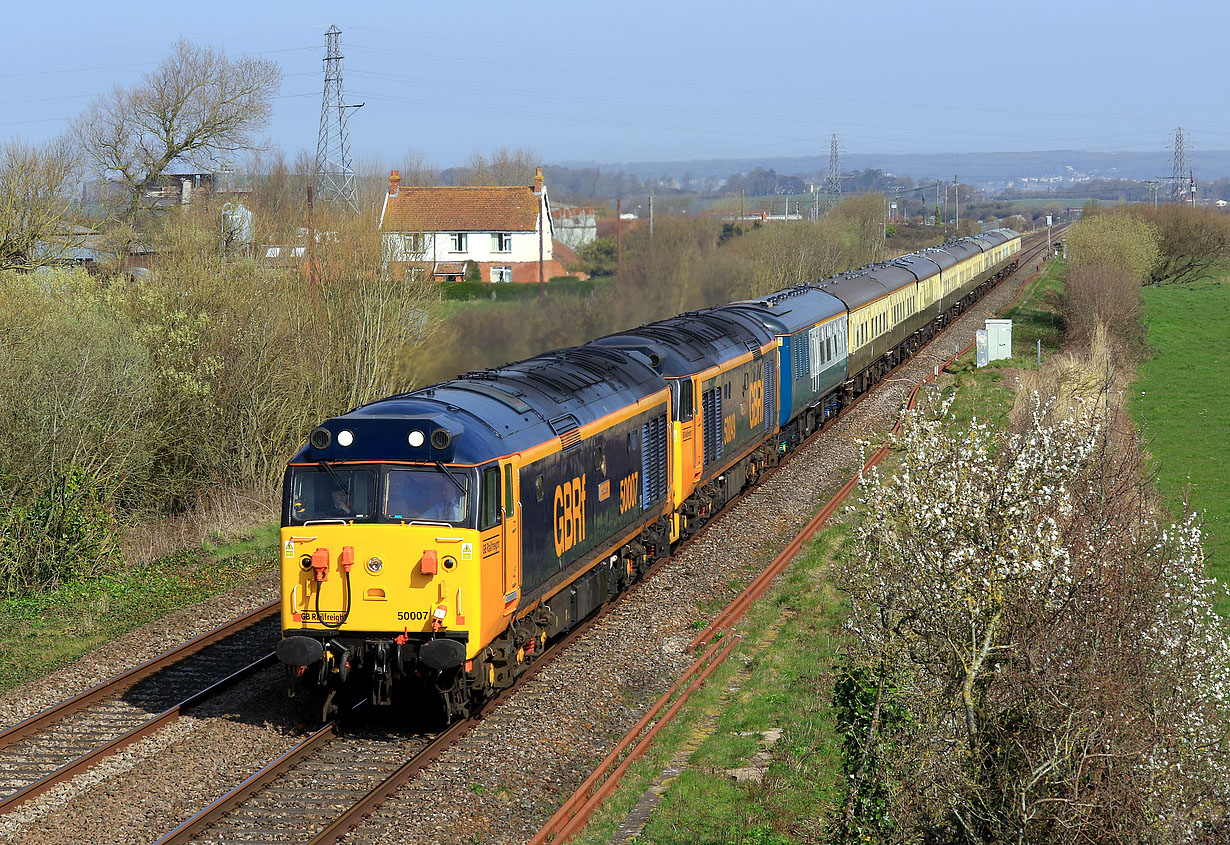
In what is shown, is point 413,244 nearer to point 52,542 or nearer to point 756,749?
point 52,542

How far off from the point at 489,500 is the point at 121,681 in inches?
230

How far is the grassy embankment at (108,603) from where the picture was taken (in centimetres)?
1667

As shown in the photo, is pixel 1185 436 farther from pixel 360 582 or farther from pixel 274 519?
pixel 360 582

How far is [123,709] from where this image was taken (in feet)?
47.3

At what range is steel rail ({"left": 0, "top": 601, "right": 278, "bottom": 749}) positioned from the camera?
534 inches

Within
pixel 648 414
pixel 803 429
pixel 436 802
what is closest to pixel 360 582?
pixel 436 802

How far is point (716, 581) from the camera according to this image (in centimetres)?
2022

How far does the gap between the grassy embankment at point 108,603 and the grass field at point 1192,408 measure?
14476mm

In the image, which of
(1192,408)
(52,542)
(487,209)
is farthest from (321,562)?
(487,209)

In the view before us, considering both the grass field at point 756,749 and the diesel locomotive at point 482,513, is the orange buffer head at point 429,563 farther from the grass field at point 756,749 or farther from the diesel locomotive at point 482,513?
the grass field at point 756,749

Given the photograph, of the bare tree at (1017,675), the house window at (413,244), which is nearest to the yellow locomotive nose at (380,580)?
the bare tree at (1017,675)

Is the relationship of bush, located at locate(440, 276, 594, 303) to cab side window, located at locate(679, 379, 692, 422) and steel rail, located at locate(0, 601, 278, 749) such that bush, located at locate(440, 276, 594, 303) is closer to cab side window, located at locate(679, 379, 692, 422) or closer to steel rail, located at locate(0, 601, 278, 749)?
cab side window, located at locate(679, 379, 692, 422)

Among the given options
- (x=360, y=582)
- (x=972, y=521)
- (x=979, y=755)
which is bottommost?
(x=979, y=755)

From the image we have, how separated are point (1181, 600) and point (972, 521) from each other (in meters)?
2.45
